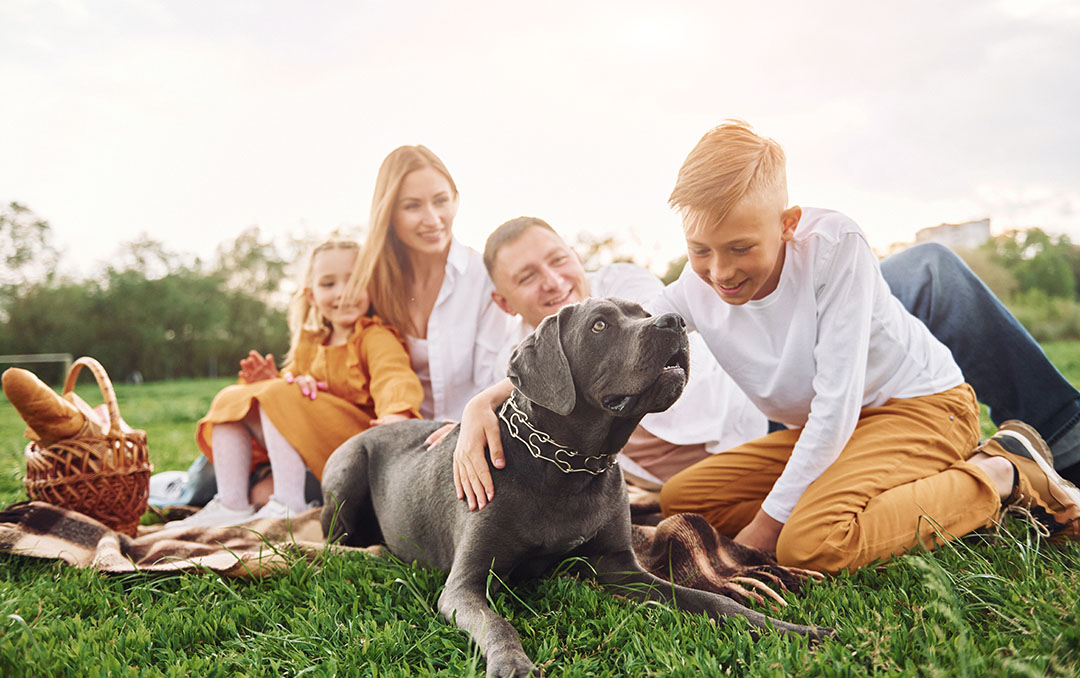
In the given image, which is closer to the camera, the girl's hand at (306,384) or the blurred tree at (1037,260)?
the girl's hand at (306,384)

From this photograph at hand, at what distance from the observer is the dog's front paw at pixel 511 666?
1848mm

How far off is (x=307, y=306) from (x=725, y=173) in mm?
3204

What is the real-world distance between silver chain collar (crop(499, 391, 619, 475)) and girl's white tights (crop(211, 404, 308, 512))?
2002 mm

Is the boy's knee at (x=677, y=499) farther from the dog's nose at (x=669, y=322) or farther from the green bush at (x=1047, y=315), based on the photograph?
the green bush at (x=1047, y=315)

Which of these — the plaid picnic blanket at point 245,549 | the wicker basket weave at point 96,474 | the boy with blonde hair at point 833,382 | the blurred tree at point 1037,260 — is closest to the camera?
the plaid picnic blanket at point 245,549

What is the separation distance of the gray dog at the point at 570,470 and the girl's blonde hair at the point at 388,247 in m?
1.99

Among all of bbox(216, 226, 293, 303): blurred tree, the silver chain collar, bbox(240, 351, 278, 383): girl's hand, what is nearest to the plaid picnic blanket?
the silver chain collar

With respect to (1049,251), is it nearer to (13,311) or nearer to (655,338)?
(655,338)

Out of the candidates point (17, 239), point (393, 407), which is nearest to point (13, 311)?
point (17, 239)

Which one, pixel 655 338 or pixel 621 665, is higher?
pixel 655 338

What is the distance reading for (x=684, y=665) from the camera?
1.80 m

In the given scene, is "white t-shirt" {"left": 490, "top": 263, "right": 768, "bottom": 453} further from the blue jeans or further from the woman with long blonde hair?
the blue jeans

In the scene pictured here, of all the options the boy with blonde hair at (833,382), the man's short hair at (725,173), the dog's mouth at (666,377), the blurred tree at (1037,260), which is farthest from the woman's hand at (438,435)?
the blurred tree at (1037,260)

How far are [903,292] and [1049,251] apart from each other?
32.4m
